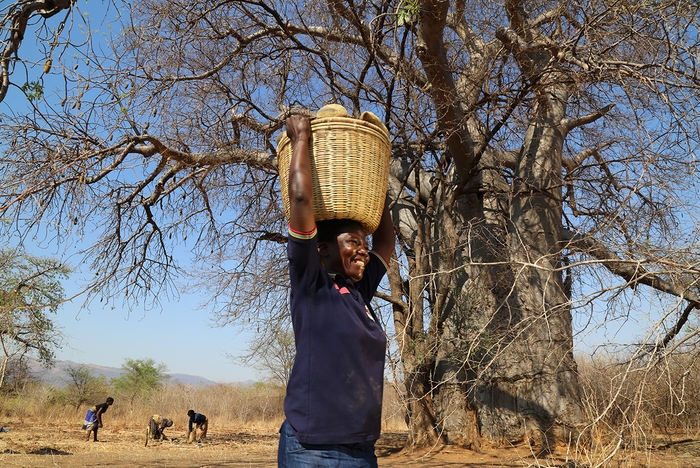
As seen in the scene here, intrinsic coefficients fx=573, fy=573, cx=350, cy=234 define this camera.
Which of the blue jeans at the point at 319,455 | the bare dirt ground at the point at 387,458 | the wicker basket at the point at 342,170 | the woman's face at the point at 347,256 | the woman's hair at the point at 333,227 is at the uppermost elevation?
the wicker basket at the point at 342,170

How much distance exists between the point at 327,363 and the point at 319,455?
0.89 ft

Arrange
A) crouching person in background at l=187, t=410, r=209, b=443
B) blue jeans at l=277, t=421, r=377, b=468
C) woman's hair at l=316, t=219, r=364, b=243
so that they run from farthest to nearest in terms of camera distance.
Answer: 1. crouching person in background at l=187, t=410, r=209, b=443
2. woman's hair at l=316, t=219, r=364, b=243
3. blue jeans at l=277, t=421, r=377, b=468

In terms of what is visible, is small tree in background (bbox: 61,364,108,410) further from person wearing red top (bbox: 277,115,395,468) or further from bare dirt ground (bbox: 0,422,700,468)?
person wearing red top (bbox: 277,115,395,468)

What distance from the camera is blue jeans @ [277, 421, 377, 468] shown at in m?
1.73

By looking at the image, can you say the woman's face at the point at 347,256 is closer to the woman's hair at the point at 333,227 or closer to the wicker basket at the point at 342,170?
the woman's hair at the point at 333,227

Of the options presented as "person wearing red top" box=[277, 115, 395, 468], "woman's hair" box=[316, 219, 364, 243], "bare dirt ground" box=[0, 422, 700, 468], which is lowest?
"bare dirt ground" box=[0, 422, 700, 468]

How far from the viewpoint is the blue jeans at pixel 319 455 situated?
1728 mm

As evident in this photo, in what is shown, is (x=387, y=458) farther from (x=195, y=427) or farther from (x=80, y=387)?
(x=80, y=387)

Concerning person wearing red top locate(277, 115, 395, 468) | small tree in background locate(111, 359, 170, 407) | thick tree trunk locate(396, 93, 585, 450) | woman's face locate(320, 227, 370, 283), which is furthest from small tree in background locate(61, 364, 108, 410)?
person wearing red top locate(277, 115, 395, 468)

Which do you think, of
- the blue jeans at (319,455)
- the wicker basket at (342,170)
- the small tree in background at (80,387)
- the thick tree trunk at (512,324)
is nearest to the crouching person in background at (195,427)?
the thick tree trunk at (512,324)

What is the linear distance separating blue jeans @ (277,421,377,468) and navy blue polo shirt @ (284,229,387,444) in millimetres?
30

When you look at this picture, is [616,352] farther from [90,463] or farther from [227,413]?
[227,413]

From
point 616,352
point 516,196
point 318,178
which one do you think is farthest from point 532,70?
point 318,178

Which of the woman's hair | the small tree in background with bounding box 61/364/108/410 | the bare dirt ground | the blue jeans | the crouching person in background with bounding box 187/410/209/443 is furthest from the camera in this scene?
the small tree in background with bounding box 61/364/108/410
